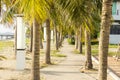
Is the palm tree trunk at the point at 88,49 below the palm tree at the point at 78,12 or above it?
below

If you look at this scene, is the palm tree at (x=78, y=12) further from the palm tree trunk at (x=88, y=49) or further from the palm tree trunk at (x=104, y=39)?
the palm tree trunk at (x=88, y=49)

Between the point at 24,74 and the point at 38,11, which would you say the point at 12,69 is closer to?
the point at 24,74

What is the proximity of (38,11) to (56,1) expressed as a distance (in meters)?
2.84

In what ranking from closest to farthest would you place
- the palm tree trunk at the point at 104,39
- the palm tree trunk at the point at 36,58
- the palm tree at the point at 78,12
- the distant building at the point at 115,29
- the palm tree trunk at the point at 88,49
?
1. the palm tree trunk at the point at 104,39
2. the palm tree at the point at 78,12
3. the palm tree trunk at the point at 36,58
4. the palm tree trunk at the point at 88,49
5. the distant building at the point at 115,29

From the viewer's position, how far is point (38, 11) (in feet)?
31.8

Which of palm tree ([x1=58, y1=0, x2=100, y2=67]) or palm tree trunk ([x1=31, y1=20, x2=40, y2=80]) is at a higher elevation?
palm tree ([x1=58, y1=0, x2=100, y2=67])

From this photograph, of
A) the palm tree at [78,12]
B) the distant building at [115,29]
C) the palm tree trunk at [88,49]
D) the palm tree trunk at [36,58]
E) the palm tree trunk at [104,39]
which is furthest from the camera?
the distant building at [115,29]


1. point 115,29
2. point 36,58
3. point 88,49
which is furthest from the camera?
Result: point 115,29

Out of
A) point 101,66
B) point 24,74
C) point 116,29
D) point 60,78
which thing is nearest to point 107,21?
point 101,66

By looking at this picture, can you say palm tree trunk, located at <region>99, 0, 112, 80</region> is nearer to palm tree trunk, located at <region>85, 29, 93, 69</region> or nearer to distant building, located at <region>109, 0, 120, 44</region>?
palm tree trunk, located at <region>85, 29, 93, 69</region>

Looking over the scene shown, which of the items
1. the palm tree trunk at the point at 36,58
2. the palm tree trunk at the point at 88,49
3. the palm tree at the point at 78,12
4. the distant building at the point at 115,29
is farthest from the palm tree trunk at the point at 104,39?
the distant building at the point at 115,29

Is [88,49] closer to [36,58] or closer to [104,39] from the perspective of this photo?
[36,58]

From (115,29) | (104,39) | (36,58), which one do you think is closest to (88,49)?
(36,58)

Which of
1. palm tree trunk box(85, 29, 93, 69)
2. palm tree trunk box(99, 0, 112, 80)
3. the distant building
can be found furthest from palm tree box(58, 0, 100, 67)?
the distant building
